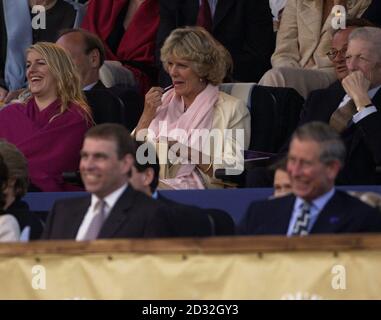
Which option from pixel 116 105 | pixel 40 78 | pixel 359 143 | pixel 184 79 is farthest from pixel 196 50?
pixel 359 143

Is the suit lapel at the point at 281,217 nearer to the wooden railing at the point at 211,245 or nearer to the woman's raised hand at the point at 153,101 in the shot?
the wooden railing at the point at 211,245

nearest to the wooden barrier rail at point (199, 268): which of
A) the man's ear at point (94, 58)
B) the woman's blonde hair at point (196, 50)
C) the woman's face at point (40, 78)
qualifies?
the woman's face at point (40, 78)

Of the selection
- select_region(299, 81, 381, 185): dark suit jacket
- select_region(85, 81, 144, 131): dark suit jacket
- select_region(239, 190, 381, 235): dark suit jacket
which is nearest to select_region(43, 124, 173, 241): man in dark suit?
select_region(239, 190, 381, 235): dark suit jacket

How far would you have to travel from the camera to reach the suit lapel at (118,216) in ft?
22.1

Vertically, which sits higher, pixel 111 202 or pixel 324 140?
pixel 324 140

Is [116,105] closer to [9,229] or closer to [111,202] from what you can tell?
[9,229]

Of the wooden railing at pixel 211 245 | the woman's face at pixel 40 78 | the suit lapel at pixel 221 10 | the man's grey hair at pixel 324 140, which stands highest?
the suit lapel at pixel 221 10

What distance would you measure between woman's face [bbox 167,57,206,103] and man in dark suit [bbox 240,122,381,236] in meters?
2.50

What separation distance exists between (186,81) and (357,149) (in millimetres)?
1169

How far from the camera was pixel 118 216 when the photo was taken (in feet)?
22.2

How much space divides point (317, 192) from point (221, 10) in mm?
3972

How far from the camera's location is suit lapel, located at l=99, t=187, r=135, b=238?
6734 millimetres
